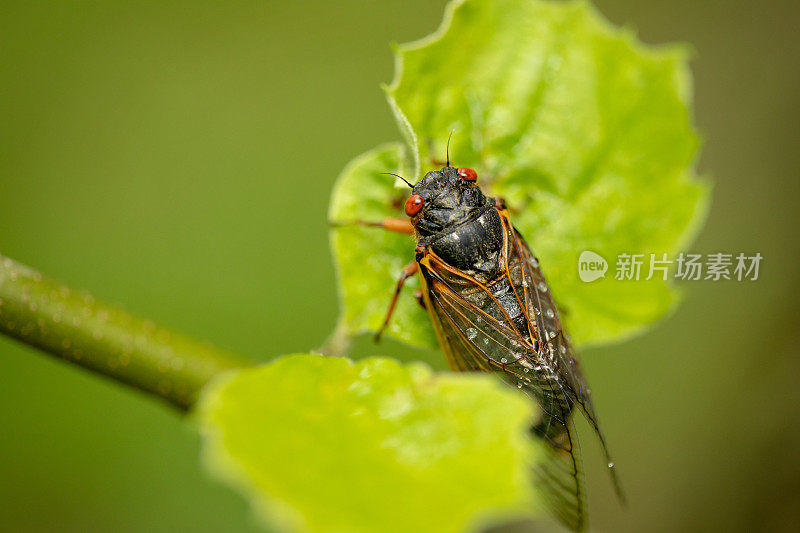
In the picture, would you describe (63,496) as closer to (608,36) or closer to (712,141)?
(608,36)

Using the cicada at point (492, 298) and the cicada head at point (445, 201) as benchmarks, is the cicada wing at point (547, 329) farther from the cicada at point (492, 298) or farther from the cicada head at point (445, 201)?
the cicada head at point (445, 201)

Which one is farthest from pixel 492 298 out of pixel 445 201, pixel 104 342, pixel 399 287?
pixel 104 342

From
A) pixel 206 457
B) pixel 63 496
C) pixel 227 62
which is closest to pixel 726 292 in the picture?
pixel 227 62

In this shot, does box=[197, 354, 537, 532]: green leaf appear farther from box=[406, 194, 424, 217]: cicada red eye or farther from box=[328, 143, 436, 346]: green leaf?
box=[406, 194, 424, 217]: cicada red eye

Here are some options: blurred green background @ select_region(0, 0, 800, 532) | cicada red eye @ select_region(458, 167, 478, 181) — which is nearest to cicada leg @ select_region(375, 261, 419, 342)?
cicada red eye @ select_region(458, 167, 478, 181)

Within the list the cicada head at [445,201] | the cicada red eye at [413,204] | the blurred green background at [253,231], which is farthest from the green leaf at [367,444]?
the blurred green background at [253,231]

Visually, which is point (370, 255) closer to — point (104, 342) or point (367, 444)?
point (104, 342)
